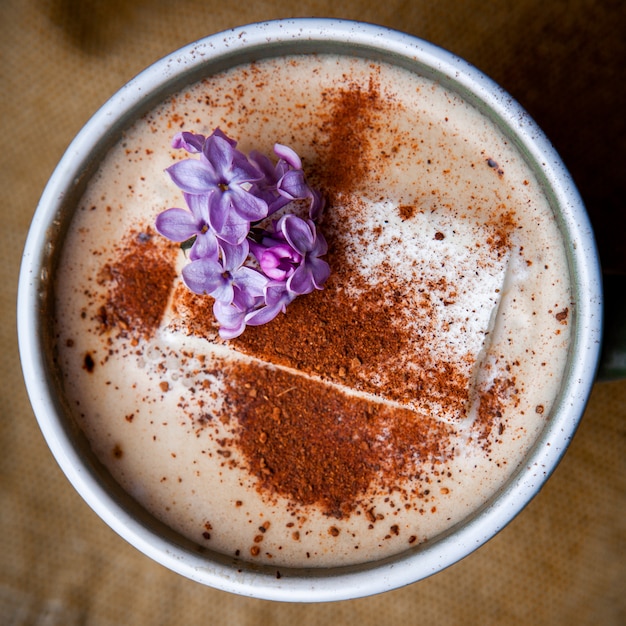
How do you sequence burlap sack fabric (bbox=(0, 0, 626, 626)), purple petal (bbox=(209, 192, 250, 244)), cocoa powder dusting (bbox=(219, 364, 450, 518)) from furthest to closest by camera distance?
1. burlap sack fabric (bbox=(0, 0, 626, 626))
2. cocoa powder dusting (bbox=(219, 364, 450, 518))
3. purple petal (bbox=(209, 192, 250, 244))

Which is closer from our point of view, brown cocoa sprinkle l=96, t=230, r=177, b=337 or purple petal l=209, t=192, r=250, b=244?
purple petal l=209, t=192, r=250, b=244

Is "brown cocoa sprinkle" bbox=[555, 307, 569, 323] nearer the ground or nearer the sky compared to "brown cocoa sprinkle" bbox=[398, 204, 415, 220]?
nearer the ground

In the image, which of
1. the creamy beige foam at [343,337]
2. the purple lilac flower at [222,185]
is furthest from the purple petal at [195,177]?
the creamy beige foam at [343,337]

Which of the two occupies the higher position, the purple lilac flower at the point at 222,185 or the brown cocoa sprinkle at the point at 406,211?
the brown cocoa sprinkle at the point at 406,211

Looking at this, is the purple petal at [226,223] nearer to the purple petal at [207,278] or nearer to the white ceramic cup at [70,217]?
the purple petal at [207,278]

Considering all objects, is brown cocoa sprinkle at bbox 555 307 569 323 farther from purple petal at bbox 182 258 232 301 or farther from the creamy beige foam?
purple petal at bbox 182 258 232 301

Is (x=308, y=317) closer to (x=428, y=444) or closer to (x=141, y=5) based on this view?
(x=428, y=444)

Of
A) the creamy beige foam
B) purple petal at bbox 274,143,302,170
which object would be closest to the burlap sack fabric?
the creamy beige foam

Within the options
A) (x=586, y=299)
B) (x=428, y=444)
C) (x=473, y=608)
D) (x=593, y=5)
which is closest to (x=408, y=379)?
(x=428, y=444)
